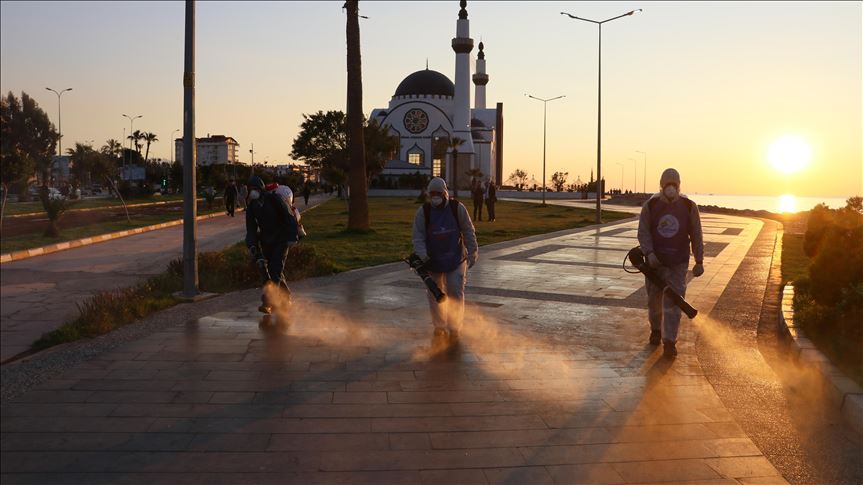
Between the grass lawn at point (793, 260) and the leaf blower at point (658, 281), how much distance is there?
5634mm

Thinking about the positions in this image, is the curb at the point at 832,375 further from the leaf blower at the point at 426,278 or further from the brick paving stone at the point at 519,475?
the leaf blower at the point at 426,278

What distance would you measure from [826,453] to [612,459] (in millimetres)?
1378

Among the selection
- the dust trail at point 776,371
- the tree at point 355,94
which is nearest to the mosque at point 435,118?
the tree at point 355,94

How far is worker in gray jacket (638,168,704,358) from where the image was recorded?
21.3 ft

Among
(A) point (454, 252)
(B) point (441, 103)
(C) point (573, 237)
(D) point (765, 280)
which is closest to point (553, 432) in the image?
(A) point (454, 252)

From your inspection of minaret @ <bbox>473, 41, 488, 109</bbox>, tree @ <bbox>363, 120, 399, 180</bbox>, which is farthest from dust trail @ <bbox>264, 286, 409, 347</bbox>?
minaret @ <bbox>473, 41, 488, 109</bbox>

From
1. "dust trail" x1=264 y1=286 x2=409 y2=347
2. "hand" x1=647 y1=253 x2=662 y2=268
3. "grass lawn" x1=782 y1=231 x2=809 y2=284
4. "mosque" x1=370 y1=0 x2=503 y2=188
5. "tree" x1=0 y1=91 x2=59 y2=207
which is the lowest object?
"dust trail" x1=264 y1=286 x2=409 y2=347

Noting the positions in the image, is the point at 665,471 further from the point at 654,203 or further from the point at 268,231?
the point at 268,231

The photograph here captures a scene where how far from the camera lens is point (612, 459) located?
3961 millimetres

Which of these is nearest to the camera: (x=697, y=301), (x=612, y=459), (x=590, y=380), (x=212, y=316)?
(x=612, y=459)

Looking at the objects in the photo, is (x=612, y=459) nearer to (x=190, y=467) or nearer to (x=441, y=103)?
(x=190, y=467)

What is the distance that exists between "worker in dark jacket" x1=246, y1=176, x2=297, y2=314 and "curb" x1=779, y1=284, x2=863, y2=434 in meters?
5.39

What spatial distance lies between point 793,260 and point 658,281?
10609 millimetres

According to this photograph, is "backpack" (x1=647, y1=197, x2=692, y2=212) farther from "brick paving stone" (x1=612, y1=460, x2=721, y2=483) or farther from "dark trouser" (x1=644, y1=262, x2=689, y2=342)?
"brick paving stone" (x1=612, y1=460, x2=721, y2=483)
